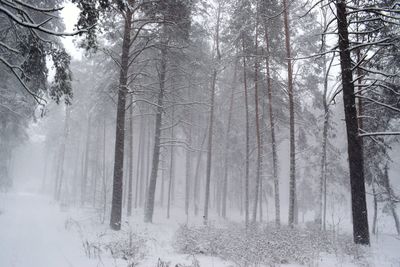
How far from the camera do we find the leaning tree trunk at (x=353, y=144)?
934 cm

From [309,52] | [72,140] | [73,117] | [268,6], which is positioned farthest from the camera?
[72,140]

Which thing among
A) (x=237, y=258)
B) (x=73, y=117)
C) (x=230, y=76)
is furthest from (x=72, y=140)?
(x=237, y=258)

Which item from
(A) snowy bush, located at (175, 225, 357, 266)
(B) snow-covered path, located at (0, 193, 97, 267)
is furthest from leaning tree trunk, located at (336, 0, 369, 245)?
(B) snow-covered path, located at (0, 193, 97, 267)

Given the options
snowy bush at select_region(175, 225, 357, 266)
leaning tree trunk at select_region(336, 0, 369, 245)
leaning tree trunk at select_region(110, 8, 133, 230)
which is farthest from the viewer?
leaning tree trunk at select_region(110, 8, 133, 230)

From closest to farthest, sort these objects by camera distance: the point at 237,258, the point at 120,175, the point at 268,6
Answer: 1. the point at 237,258
2. the point at 120,175
3. the point at 268,6

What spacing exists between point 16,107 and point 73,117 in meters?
24.5

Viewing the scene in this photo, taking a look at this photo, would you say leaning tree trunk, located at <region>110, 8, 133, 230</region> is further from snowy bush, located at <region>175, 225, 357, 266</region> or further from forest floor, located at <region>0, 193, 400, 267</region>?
snowy bush, located at <region>175, 225, 357, 266</region>

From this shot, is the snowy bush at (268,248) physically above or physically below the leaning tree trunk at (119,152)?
below

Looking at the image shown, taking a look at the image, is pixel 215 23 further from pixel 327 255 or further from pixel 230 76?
pixel 327 255

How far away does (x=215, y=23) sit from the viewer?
74.7 feet

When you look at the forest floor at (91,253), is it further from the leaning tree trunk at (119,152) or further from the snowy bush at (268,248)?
the leaning tree trunk at (119,152)

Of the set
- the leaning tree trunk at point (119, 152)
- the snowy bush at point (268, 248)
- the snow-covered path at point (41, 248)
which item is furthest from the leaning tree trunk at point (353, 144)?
the leaning tree trunk at point (119, 152)

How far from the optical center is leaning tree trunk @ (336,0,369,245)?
9.34m

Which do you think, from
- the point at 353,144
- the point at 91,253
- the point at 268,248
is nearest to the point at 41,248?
the point at 91,253
